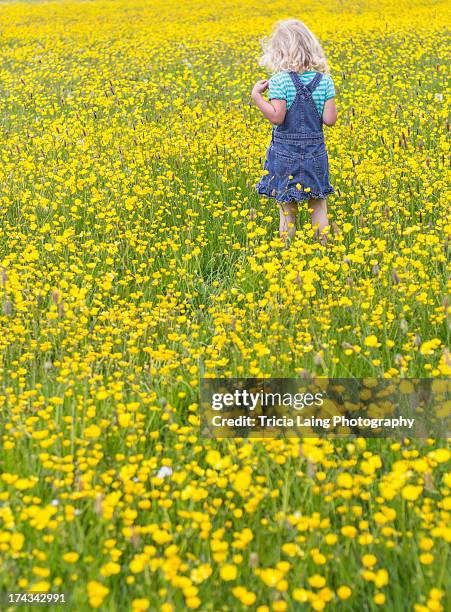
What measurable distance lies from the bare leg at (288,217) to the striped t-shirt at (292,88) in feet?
2.40

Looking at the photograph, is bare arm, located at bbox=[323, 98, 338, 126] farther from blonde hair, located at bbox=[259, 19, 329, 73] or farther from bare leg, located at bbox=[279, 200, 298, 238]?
bare leg, located at bbox=[279, 200, 298, 238]

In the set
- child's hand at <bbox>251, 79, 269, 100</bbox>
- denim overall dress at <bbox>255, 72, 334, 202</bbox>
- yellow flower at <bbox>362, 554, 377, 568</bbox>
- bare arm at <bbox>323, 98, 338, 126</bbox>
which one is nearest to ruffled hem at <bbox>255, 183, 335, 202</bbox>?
denim overall dress at <bbox>255, 72, 334, 202</bbox>

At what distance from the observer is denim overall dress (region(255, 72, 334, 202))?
203 inches

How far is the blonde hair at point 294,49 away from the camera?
200 inches

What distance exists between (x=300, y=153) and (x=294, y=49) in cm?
73

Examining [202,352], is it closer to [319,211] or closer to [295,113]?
[319,211]

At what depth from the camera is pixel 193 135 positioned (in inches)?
266

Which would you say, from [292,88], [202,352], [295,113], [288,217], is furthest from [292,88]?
[202,352]

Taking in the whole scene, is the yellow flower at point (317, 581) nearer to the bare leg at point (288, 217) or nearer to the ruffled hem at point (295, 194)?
the bare leg at point (288, 217)

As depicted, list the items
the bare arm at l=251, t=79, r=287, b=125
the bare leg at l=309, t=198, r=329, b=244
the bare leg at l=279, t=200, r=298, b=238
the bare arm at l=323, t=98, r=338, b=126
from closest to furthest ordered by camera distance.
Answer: the bare leg at l=279, t=200, r=298, b=238, the bare arm at l=251, t=79, r=287, b=125, the bare arm at l=323, t=98, r=338, b=126, the bare leg at l=309, t=198, r=329, b=244

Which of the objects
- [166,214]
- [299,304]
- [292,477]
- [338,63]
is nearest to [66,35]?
[338,63]

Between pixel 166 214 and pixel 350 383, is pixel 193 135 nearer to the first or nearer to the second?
pixel 166 214

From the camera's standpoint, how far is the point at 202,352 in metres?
3.49

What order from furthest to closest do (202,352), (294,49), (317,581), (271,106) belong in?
(271,106)
(294,49)
(202,352)
(317,581)
